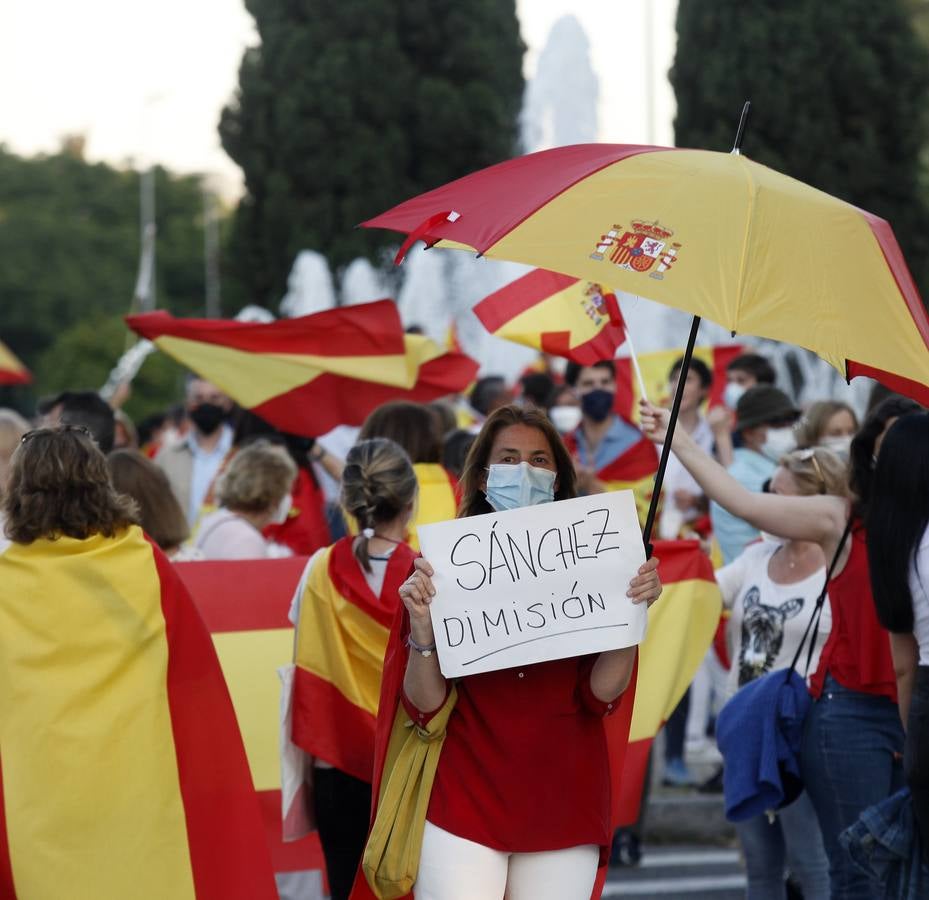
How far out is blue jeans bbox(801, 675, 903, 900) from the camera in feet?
16.4

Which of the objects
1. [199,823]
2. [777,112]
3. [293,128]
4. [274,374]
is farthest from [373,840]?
[293,128]

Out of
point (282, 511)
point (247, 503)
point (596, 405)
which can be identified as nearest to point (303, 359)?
point (282, 511)

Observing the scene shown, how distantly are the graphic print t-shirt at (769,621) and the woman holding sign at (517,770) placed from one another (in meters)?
1.92

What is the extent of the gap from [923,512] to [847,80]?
34.5 m

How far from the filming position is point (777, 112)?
120ft

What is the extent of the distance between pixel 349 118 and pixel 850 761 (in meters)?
36.7

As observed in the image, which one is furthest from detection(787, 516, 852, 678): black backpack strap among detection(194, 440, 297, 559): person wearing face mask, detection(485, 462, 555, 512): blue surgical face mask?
detection(194, 440, 297, 559): person wearing face mask

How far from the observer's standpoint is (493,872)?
11.8 feet

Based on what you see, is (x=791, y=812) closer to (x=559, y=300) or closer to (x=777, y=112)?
(x=559, y=300)

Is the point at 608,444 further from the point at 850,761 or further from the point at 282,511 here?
the point at 850,761

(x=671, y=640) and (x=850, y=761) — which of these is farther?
(x=671, y=640)

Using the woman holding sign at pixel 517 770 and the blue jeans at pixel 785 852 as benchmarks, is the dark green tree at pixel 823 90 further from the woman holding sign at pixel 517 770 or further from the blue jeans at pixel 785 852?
the woman holding sign at pixel 517 770

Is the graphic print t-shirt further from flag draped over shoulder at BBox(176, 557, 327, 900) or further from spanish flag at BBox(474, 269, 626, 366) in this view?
flag draped over shoulder at BBox(176, 557, 327, 900)

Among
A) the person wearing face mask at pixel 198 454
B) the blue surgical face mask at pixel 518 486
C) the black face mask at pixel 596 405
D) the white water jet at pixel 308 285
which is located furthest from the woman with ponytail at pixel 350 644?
the white water jet at pixel 308 285
